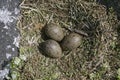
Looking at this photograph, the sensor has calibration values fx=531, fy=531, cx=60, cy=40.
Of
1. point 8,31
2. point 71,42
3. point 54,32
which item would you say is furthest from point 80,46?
point 8,31

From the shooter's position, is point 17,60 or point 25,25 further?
point 25,25

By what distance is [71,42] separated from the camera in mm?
5488

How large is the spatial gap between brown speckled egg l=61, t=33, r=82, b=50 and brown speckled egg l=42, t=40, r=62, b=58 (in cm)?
7

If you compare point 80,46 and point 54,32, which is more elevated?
point 54,32

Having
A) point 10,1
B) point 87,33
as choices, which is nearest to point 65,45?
point 87,33

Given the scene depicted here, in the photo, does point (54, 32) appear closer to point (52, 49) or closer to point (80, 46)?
point (52, 49)

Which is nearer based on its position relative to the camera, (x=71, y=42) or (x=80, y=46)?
(x=71, y=42)

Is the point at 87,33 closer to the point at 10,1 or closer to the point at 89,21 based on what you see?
the point at 89,21

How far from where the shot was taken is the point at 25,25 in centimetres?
561

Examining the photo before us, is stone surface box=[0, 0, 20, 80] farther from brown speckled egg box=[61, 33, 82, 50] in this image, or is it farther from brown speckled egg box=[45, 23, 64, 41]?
brown speckled egg box=[61, 33, 82, 50]

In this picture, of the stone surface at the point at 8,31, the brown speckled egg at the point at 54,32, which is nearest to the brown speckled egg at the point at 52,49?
the brown speckled egg at the point at 54,32

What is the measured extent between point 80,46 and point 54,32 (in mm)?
330

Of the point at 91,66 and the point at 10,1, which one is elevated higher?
the point at 10,1

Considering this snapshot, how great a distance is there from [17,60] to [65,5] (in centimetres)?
92
